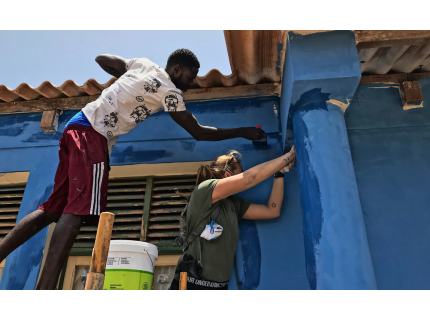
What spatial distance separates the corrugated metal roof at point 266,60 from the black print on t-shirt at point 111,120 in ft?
3.17

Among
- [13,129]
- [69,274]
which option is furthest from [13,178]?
[69,274]

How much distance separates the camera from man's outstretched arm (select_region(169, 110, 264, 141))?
2461 millimetres

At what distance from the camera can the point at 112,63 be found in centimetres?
271

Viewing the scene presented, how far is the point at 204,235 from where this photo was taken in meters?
2.30

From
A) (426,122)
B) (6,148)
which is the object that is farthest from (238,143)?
(6,148)

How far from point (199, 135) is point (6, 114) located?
7.65ft

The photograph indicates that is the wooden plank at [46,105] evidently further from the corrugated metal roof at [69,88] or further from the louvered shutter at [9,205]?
the louvered shutter at [9,205]

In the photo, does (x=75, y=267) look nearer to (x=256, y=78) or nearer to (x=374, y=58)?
(x=256, y=78)

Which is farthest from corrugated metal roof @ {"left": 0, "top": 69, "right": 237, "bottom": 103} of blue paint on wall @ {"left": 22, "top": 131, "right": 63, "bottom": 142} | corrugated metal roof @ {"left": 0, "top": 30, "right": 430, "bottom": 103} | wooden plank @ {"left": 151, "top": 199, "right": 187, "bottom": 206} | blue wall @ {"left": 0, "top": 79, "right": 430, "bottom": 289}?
wooden plank @ {"left": 151, "top": 199, "right": 187, "bottom": 206}

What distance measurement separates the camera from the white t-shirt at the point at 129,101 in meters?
2.39

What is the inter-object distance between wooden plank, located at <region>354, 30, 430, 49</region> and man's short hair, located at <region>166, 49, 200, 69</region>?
1.16 m

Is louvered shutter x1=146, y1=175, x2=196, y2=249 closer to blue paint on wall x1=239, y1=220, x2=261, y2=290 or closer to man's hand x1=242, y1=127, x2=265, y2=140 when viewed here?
blue paint on wall x1=239, y1=220, x2=261, y2=290

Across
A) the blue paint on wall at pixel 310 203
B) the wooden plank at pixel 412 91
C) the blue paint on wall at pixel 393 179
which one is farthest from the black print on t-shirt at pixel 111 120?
the wooden plank at pixel 412 91

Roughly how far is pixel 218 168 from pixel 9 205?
2253mm
